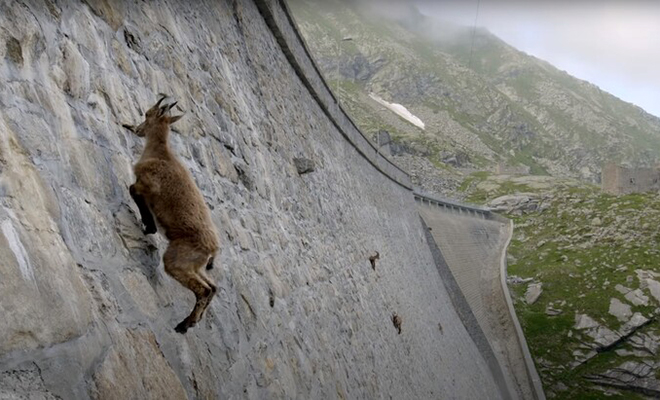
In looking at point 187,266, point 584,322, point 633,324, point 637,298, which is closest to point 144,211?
point 187,266

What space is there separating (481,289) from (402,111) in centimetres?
9615

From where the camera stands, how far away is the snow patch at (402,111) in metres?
121

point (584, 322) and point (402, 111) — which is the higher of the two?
point (584, 322)

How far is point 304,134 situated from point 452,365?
12.1m

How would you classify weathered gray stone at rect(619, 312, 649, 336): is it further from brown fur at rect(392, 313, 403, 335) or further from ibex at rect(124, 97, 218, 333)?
ibex at rect(124, 97, 218, 333)

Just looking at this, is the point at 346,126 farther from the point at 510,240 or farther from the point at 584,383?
the point at 510,240

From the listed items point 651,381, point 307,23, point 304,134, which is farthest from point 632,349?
point 307,23

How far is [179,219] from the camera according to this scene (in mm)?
2916

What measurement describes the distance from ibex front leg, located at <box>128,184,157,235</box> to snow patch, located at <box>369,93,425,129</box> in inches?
4671

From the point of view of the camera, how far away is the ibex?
2.90 metres

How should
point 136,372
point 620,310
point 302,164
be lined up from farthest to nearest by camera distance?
1. point 620,310
2. point 302,164
3. point 136,372

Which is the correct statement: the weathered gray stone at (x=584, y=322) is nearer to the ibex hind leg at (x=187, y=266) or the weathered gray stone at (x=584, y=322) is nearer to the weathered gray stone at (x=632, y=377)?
the weathered gray stone at (x=632, y=377)

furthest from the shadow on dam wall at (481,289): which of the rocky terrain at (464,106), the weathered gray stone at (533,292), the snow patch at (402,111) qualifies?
the snow patch at (402,111)

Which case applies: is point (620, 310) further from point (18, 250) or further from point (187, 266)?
point (18, 250)
